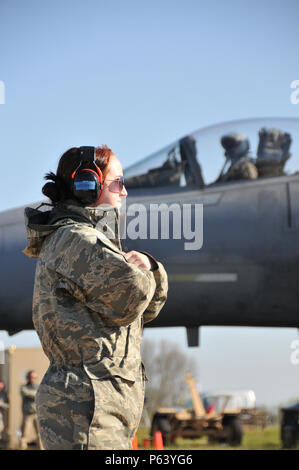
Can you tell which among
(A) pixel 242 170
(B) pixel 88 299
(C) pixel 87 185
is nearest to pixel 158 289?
(B) pixel 88 299

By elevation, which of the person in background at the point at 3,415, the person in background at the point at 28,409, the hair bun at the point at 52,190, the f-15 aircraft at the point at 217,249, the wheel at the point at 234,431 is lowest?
the wheel at the point at 234,431

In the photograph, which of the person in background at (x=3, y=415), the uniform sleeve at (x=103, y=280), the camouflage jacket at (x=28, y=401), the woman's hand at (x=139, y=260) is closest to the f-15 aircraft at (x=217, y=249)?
the woman's hand at (x=139, y=260)

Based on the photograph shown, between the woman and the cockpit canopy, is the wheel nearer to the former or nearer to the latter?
the cockpit canopy

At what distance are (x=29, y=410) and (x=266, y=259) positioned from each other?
7.07 m

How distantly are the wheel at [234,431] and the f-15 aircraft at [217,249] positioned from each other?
9433mm

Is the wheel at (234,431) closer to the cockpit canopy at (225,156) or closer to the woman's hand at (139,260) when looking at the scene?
the cockpit canopy at (225,156)

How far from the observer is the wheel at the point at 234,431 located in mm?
15734

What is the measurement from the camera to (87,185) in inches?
102

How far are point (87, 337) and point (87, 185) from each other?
1.95 feet

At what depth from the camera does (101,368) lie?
2400 millimetres

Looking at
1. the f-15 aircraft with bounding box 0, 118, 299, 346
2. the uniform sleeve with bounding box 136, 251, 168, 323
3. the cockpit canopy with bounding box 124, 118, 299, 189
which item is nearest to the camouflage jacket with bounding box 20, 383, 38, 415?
the f-15 aircraft with bounding box 0, 118, 299, 346

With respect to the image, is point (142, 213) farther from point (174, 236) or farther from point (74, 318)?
point (74, 318)
